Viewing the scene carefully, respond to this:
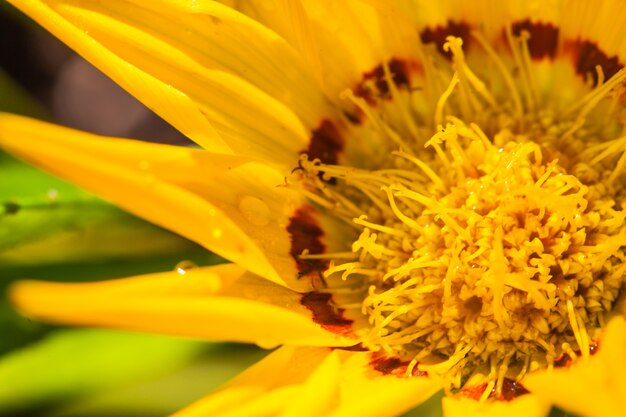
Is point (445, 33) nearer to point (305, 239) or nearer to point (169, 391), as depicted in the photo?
point (305, 239)

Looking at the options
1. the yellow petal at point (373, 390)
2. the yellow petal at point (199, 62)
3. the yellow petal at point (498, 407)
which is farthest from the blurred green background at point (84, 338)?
the yellow petal at point (498, 407)

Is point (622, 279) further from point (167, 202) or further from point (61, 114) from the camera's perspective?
point (61, 114)

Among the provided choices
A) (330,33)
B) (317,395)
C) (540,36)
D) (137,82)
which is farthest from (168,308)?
(540,36)

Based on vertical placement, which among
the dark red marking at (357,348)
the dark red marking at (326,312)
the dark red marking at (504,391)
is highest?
the dark red marking at (326,312)

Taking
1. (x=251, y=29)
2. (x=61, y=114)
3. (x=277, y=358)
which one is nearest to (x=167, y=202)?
(x=277, y=358)

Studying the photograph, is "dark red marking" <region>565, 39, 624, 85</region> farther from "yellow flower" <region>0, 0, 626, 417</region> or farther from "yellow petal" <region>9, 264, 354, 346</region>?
"yellow petal" <region>9, 264, 354, 346</region>

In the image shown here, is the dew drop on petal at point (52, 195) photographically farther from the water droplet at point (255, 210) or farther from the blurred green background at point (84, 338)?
the water droplet at point (255, 210)
